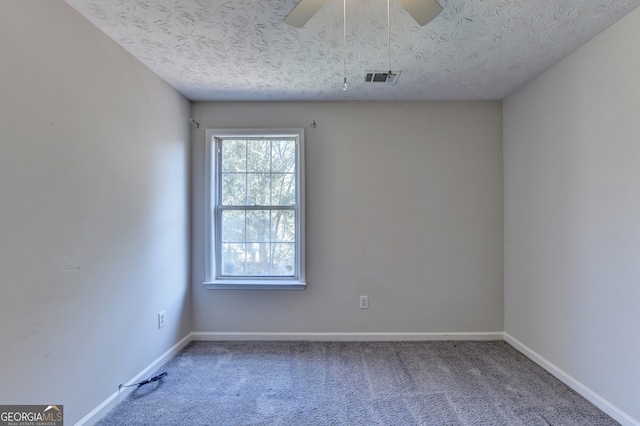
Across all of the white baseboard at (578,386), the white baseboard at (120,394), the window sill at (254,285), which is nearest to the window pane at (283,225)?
the window sill at (254,285)

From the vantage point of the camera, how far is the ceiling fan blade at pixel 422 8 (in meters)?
1.29

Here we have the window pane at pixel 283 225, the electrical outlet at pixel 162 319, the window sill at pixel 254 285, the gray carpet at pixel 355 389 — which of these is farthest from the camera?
the window pane at pixel 283 225

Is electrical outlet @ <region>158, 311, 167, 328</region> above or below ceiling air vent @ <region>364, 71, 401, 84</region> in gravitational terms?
below

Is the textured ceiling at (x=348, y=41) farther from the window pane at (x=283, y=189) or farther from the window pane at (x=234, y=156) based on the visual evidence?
the window pane at (x=283, y=189)

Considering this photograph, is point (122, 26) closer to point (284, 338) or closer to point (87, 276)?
point (87, 276)

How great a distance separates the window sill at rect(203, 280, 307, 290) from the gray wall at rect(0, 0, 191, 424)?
0.53 m

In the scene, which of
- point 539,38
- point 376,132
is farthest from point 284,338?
point 539,38

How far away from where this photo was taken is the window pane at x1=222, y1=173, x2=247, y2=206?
3029 mm

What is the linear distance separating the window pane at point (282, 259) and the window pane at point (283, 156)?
2.54 feet

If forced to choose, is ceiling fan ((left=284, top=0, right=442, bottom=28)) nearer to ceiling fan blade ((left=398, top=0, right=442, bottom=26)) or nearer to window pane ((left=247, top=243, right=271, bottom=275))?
ceiling fan blade ((left=398, top=0, right=442, bottom=26))

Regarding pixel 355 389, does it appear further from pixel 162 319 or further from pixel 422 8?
pixel 422 8

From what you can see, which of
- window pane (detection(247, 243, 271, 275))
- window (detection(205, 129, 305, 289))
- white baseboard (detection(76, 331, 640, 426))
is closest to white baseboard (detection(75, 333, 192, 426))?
white baseboard (detection(76, 331, 640, 426))

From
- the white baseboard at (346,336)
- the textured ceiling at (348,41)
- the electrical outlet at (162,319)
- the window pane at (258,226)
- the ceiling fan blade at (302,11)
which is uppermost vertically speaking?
the textured ceiling at (348,41)

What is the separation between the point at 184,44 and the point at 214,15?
41 cm
